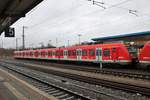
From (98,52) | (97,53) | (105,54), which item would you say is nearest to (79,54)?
(97,53)

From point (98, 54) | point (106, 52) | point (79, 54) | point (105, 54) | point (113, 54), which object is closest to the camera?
point (113, 54)

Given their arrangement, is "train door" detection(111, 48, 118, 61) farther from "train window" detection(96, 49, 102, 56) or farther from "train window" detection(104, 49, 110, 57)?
"train window" detection(96, 49, 102, 56)

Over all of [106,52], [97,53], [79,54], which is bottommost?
[79,54]

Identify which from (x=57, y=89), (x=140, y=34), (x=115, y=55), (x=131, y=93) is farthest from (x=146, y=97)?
(x=140, y=34)

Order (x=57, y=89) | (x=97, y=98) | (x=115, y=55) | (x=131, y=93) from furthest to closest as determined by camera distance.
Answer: (x=115, y=55)
(x=57, y=89)
(x=131, y=93)
(x=97, y=98)

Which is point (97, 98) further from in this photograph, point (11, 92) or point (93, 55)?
point (93, 55)

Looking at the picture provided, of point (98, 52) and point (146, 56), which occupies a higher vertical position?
point (98, 52)

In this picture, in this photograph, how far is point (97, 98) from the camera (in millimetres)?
11602

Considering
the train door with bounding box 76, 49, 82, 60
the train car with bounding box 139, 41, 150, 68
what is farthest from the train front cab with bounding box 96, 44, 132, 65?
the train door with bounding box 76, 49, 82, 60

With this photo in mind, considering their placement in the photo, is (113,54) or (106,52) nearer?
(113,54)

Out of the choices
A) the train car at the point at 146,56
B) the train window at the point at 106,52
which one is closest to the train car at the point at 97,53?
the train window at the point at 106,52

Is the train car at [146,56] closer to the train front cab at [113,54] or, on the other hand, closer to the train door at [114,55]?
the train front cab at [113,54]

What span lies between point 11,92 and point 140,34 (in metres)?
28.0

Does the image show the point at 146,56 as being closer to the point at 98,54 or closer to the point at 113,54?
the point at 113,54
